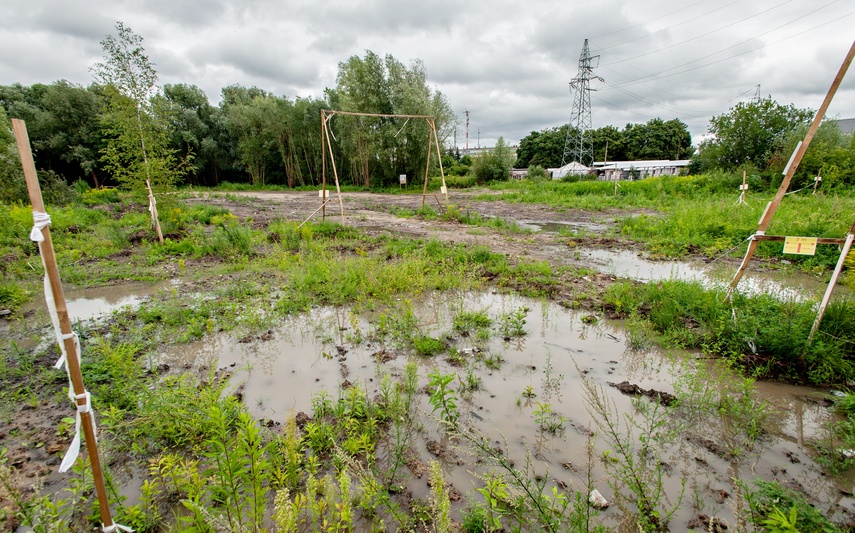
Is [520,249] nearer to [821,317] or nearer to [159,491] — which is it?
[821,317]

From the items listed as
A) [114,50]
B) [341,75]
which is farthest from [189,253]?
[341,75]

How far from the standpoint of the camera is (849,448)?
2.88m

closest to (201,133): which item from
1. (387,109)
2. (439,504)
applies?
(387,109)

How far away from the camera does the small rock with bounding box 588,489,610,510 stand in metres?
2.45

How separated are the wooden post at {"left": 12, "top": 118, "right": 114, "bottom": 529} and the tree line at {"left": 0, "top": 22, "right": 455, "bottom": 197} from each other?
980 centimetres

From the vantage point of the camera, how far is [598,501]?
2.49 metres

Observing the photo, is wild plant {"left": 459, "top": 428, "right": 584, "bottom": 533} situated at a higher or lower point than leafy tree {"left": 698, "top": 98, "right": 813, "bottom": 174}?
lower

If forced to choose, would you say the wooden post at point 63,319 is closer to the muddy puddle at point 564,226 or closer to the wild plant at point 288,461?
the wild plant at point 288,461

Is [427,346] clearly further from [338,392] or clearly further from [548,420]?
[548,420]

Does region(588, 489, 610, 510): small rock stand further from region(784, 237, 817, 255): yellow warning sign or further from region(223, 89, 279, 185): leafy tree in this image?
region(223, 89, 279, 185): leafy tree

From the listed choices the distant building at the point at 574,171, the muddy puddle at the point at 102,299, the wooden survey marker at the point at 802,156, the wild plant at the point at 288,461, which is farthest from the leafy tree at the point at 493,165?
the wild plant at the point at 288,461

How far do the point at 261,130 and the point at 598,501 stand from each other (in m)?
41.3

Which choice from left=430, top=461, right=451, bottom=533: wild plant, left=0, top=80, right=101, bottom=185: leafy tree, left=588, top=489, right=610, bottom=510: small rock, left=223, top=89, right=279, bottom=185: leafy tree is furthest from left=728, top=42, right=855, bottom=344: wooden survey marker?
left=0, top=80, right=101, bottom=185: leafy tree

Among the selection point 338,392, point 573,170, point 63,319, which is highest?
point 573,170
